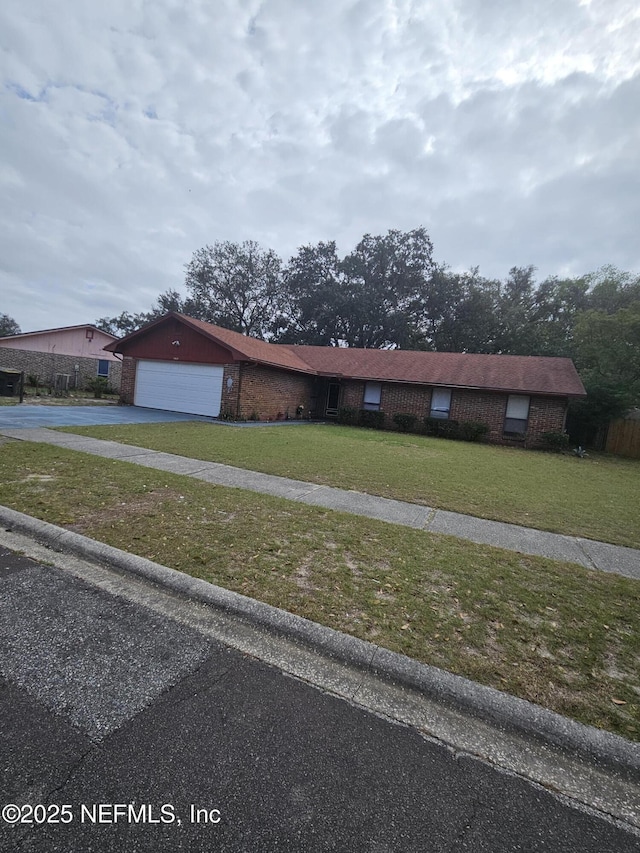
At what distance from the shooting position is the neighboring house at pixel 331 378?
15.8 metres

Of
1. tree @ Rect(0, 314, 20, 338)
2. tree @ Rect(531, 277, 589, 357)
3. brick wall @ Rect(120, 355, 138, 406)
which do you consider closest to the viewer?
brick wall @ Rect(120, 355, 138, 406)

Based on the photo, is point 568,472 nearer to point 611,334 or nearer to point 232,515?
point 232,515

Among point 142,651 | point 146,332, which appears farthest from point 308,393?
point 142,651

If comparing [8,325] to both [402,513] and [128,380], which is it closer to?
[128,380]

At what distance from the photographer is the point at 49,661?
88.0 inches

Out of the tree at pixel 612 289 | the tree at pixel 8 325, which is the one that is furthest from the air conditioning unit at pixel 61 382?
the tree at pixel 8 325

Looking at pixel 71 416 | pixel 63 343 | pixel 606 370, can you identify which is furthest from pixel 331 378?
pixel 63 343

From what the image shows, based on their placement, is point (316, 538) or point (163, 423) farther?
point (163, 423)

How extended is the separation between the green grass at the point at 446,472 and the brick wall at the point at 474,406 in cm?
268

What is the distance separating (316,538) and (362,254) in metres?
34.1

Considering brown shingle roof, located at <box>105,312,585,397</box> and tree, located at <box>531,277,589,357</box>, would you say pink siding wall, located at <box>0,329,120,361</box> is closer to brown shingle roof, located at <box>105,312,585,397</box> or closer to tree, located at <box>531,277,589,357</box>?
brown shingle roof, located at <box>105,312,585,397</box>

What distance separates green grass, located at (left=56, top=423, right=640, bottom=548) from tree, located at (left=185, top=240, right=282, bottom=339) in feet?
84.6

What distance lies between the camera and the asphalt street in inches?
57.6

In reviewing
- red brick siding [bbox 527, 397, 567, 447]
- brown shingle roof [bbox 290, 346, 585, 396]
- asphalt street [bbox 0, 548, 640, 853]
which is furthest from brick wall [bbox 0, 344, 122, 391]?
asphalt street [bbox 0, 548, 640, 853]
